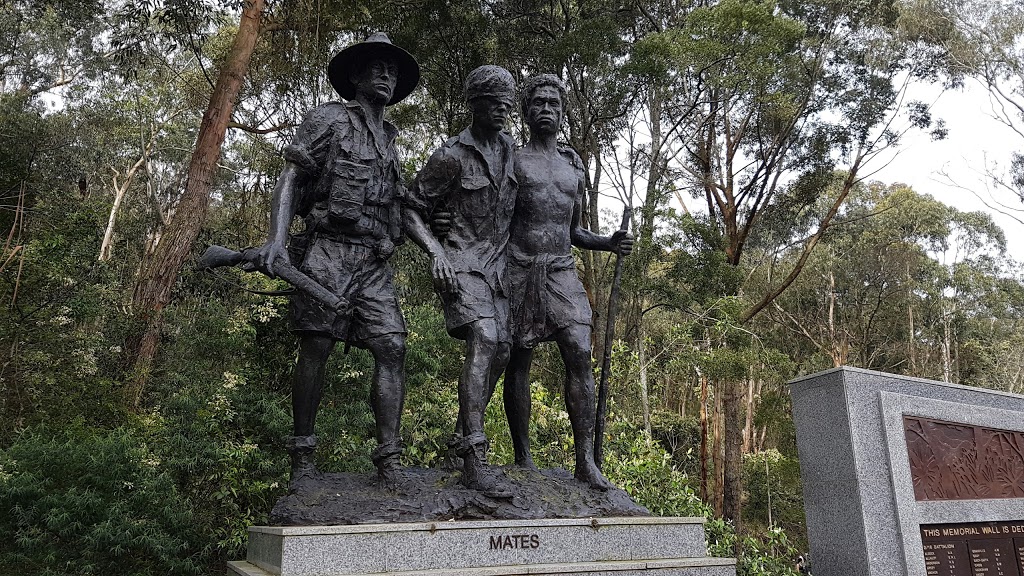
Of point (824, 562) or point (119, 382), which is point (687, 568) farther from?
point (119, 382)

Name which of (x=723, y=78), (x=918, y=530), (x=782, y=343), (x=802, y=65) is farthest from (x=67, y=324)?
(x=782, y=343)

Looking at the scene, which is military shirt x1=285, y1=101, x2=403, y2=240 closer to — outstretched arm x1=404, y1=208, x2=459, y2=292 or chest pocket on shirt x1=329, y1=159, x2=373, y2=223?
chest pocket on shirt x1=329, y1=159, x2=373, y2=223

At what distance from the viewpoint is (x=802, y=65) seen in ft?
49.0

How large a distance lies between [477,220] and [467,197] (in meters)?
0.15

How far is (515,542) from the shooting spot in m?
3.59

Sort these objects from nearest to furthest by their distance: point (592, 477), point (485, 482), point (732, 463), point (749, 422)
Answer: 1. point (485, 482)
2. point (592, 477)
3. point (732, 463)
4. point (749, 422)

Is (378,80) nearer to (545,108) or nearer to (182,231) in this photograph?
(545,108)

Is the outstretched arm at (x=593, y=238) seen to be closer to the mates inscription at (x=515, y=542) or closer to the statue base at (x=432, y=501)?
the statue base at (x=432, y=501)

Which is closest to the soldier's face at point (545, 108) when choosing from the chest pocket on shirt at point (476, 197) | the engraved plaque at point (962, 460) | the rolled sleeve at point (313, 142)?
the chest pocket on shirt at point (476, 197)

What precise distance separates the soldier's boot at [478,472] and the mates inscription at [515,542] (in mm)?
259

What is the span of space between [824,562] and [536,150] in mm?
4038

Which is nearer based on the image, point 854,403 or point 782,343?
point 854,403

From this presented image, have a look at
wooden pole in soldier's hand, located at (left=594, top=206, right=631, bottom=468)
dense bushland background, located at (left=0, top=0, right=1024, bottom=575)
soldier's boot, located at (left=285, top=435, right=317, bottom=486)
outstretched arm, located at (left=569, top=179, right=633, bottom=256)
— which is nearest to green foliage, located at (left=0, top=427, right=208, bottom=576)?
dense bushland background, located at (left=0, top=0, right=1024, bottom=575)

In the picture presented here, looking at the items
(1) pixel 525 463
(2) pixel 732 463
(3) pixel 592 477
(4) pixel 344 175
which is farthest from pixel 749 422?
(4) pixel 344 175
